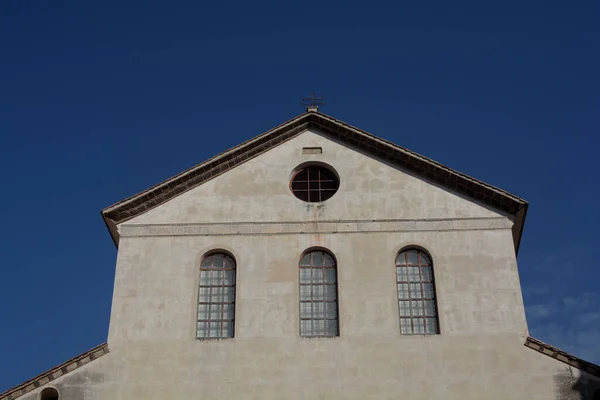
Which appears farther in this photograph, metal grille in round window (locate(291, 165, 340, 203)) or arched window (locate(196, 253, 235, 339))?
metal grille in round window (locate(291, 165, 340, 203))

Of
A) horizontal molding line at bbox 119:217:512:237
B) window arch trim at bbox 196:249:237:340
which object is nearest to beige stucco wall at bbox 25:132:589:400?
horizontal molding line at bbox 119:217:512:237

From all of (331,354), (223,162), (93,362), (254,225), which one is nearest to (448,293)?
(331,354)

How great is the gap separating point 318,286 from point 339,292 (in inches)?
29.1

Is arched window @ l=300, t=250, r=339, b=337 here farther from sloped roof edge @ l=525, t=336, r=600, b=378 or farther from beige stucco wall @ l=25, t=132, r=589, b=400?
sloped roof edge @ l=525, t=336, r=600, b=378

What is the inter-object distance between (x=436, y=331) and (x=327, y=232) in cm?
466

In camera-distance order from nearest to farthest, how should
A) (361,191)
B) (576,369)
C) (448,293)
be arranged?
(576,369)
(448,293)
(361,191)

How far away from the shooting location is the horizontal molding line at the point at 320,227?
2853 centimetres

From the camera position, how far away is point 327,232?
28500 millimetres

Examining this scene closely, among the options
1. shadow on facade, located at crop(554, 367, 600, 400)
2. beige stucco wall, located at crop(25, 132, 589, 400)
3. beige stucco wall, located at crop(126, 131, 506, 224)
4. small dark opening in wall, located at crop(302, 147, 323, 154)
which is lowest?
shadow on facade, located at crop(554, 367, 600, 400)

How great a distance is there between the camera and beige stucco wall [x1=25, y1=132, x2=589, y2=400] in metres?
25.8

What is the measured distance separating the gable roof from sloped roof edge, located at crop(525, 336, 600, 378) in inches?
173

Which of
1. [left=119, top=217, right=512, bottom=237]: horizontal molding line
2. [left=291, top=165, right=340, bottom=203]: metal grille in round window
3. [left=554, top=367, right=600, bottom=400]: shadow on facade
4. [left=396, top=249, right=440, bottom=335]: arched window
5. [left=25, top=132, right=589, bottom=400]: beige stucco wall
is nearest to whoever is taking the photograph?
[left=554, top=367, right=600, bottom=400]: shadow on facade

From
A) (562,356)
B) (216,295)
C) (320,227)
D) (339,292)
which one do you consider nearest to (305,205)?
(320,227)

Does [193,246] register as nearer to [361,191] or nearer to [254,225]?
[254,225]
